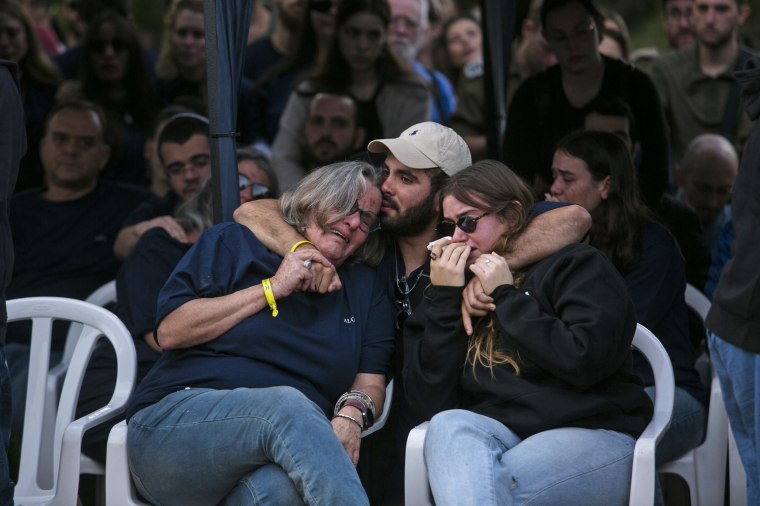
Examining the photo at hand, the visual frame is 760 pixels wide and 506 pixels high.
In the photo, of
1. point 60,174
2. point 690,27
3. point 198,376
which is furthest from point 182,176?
point 690,27

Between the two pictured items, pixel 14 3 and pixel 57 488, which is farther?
pixel 14 3

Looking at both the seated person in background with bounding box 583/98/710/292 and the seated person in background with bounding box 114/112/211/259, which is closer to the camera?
the seated person in background with bounding box 583/98/710/292

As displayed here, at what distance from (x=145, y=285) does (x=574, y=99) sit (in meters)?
2.02

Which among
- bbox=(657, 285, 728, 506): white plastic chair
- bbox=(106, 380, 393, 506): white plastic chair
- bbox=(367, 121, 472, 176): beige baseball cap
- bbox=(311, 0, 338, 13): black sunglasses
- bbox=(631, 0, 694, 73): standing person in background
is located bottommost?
bbox=(657, 285, 728, 506): white plastic chair

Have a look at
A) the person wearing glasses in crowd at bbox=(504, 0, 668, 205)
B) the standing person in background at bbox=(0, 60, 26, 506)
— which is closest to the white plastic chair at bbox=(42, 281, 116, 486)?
the standing person in background at bbox=(0, 60, 26, 506)

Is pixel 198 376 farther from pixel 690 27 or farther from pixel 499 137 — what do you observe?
pixel 690 27

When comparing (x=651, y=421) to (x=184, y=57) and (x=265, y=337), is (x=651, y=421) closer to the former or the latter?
(x=265, y=337)

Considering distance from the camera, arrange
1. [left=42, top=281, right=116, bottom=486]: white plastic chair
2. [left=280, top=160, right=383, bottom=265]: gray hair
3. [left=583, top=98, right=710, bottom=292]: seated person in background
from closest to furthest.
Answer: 1. [left=280, top=160, right=383, bottom=265]: gray hair
2. [left=42, top=281, right=116, bottom=486]: white plastic chair
3. [left=583, top=98, right=710, bottom=292]: seated person in background

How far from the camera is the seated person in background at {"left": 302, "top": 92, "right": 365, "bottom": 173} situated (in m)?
5.72

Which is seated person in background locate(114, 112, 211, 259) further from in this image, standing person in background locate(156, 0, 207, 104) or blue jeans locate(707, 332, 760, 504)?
blue jeans locate(707, 332, 760, 504)

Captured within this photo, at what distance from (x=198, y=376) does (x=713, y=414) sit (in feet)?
5.59

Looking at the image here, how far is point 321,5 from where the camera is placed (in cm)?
636

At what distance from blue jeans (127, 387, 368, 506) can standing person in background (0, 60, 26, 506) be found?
0.36 m

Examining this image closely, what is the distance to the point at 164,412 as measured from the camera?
10.9 feet
